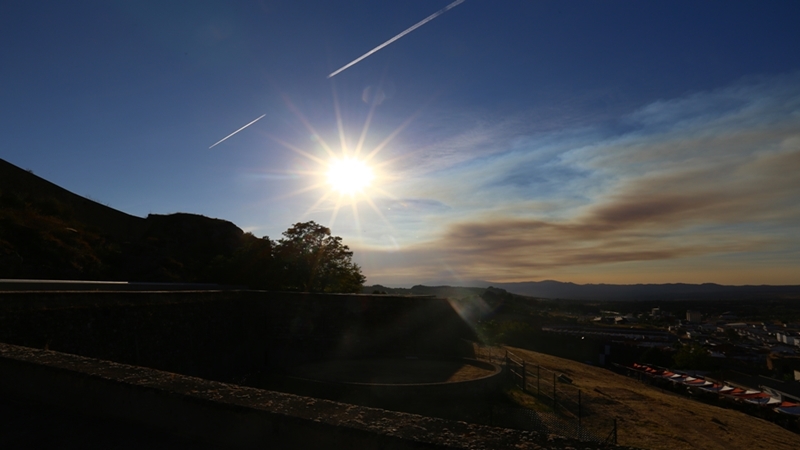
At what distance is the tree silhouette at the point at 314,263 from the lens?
33469mm

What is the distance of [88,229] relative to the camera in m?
34.5

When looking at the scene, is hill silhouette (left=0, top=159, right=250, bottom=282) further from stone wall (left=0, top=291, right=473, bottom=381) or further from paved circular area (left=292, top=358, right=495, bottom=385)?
paved circular area (left=292, top=358, right=495, bottom=385)

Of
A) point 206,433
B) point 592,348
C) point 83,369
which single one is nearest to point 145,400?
point 206,433

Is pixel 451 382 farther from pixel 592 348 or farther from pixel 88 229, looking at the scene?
pixel 592 348

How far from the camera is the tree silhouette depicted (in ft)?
110

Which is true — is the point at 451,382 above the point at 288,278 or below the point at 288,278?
below

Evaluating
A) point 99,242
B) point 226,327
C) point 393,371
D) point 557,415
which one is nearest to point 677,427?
point 557,415

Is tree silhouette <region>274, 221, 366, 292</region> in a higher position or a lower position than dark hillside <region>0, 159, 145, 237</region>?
lower

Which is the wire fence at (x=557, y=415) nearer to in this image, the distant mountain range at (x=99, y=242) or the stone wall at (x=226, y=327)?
the stone wall at (x=226, y=327)

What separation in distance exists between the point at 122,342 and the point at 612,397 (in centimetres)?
2293

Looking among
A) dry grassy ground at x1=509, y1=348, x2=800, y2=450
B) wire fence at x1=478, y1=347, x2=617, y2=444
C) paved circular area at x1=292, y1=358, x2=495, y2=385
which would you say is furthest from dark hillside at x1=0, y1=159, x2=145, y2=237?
dry grassy ground at x1=509, y1=348, x2=800, y2=450

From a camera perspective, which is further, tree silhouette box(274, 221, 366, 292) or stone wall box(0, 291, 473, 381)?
tree silhouette box(274, 221, 366, 292)

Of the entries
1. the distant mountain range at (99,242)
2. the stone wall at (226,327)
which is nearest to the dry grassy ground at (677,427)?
the stone wall at (226,327)

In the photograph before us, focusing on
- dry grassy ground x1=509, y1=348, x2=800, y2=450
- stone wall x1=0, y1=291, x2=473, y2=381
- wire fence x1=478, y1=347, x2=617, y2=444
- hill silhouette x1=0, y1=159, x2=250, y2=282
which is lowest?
dry grassy ground x1=509, y1=348, x2=800, y2=450
